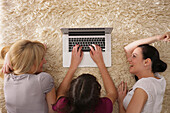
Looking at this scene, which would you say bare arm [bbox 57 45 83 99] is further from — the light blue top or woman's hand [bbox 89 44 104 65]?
the light blue top

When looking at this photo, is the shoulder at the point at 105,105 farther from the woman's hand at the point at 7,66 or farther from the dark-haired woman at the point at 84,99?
the woman's hand at the point at 7,66

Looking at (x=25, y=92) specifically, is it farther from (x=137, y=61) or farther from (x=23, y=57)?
(x=137, y=61)

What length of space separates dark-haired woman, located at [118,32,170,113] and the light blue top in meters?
0.63

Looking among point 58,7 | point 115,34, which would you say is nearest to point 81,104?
point 115,34

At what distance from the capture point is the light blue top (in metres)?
1.03

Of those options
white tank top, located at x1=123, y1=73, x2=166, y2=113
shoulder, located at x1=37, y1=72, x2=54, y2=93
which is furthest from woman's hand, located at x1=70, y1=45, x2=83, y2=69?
white tank top, located at x1=123, y1=73, x2=166, y2=113

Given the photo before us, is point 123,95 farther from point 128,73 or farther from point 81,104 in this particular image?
point 81,104

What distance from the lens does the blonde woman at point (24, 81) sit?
1.04 m

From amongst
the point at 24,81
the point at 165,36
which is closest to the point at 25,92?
the point at 24,81

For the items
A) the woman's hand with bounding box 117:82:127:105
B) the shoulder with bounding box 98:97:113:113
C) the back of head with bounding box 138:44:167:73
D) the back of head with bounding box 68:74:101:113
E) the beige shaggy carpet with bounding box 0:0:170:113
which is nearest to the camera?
the back of head with bounding box 68:74:101:113

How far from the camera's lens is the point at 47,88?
3.62 ft

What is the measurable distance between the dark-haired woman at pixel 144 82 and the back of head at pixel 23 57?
2.42ft

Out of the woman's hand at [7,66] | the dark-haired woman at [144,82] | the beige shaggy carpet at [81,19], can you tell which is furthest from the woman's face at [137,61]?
the woman's hand at [7,66]

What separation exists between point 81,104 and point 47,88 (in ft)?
1.18
